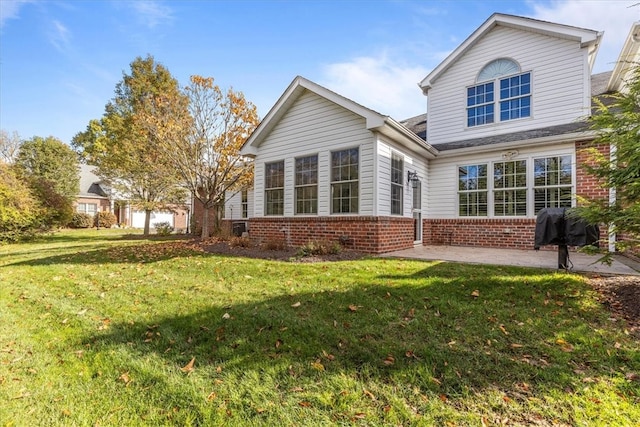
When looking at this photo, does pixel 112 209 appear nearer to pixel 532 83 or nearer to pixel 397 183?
pixel 397 183

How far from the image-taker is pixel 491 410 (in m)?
2.06

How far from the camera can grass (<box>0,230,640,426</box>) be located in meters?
2.11

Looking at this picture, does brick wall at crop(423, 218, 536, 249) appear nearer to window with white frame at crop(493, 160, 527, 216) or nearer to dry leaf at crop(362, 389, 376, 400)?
window with white frame at crop(493, 160, 527, 216)

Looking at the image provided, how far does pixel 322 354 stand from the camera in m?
2.87

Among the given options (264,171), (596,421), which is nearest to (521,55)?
(264,171)

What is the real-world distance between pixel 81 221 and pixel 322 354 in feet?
107

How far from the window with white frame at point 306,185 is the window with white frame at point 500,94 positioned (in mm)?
6407

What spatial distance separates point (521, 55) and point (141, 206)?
65.0 ft

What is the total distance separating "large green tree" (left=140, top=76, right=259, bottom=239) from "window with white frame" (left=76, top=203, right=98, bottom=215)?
81.8ft

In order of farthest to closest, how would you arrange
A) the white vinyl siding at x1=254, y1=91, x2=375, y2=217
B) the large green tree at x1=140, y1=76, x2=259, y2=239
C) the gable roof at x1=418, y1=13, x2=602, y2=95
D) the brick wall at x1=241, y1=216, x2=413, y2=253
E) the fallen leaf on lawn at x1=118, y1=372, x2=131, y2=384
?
the large green tree at x1=140, y1=76, x2=259, y2=239
the gable roof at x1=418, y1=13, x2=602, y2=95
the white vinyl siding at x1=254, y1=91, x2=375, y2=217
the brick wall at x1=241, y1=216, x2=413, y2=253
the fallen leaf on lawn at x1=118, y1=372, x2=131, y2=384

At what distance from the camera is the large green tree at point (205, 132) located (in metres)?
11.7

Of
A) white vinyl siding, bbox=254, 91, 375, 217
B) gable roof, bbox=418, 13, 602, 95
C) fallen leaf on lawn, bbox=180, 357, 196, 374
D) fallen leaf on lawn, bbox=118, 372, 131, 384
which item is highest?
gable roof, bbox=418, 13, 602, 95

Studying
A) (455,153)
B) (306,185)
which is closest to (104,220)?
(306,185)

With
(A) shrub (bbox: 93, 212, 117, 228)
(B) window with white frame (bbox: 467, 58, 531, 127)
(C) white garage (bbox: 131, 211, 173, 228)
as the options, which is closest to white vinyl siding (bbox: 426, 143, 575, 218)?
(B) window with white frame (bbox: 467, 58, 531, 127)
